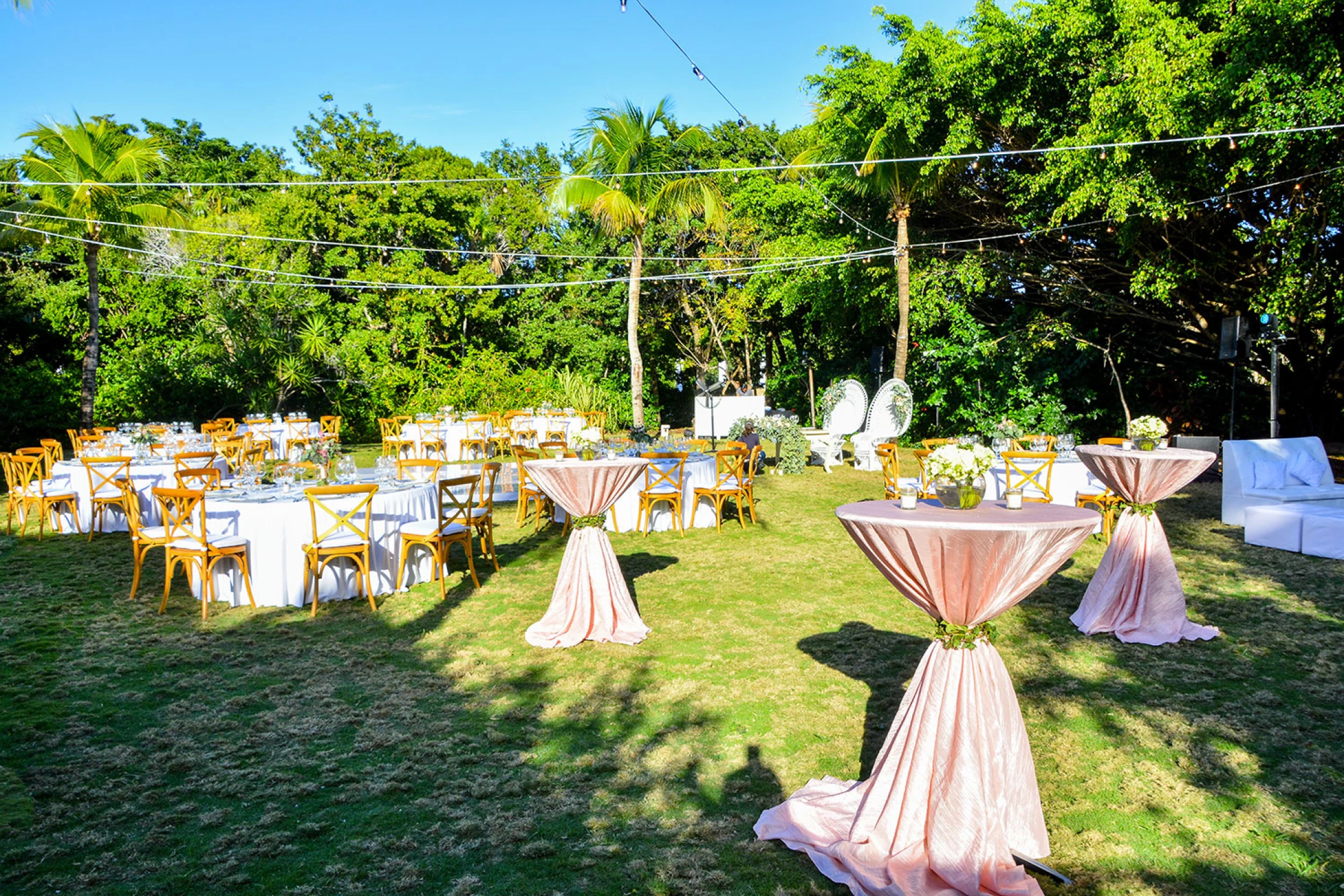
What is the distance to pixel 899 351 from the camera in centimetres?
1623

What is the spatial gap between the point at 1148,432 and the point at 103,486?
34.4 ft

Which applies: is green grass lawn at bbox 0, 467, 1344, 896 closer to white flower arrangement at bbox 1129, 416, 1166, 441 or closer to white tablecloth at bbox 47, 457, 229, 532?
white flower arrangement at bbox 1129, 416, 1166, 441

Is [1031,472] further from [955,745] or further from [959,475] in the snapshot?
[955,745]

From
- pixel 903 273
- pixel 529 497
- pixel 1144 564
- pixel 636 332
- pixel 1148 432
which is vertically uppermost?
pixel 903 273

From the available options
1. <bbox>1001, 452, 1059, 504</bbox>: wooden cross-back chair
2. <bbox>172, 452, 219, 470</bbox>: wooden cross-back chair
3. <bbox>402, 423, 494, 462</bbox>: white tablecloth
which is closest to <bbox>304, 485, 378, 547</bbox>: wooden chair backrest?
<bbox>172, 452, 219, 470</bbox>: wooden cross-back chair

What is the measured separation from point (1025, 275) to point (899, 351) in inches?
115

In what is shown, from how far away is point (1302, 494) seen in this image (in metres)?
8.43

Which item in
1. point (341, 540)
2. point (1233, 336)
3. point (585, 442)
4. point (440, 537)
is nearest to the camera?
point (585, 442)

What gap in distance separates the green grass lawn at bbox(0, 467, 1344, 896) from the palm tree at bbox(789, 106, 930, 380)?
9.58m

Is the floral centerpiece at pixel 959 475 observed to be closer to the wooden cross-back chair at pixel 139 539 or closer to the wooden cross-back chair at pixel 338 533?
the wooden cross-back chair at pixel 338 533

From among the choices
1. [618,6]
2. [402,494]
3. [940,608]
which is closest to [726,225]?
[618,6]

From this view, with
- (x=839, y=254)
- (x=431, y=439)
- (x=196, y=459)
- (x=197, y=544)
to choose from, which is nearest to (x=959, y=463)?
(x=197, y=544)

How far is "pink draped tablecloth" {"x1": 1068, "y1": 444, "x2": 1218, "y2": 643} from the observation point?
5.43 metres

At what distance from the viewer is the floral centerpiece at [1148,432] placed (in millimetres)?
6422
